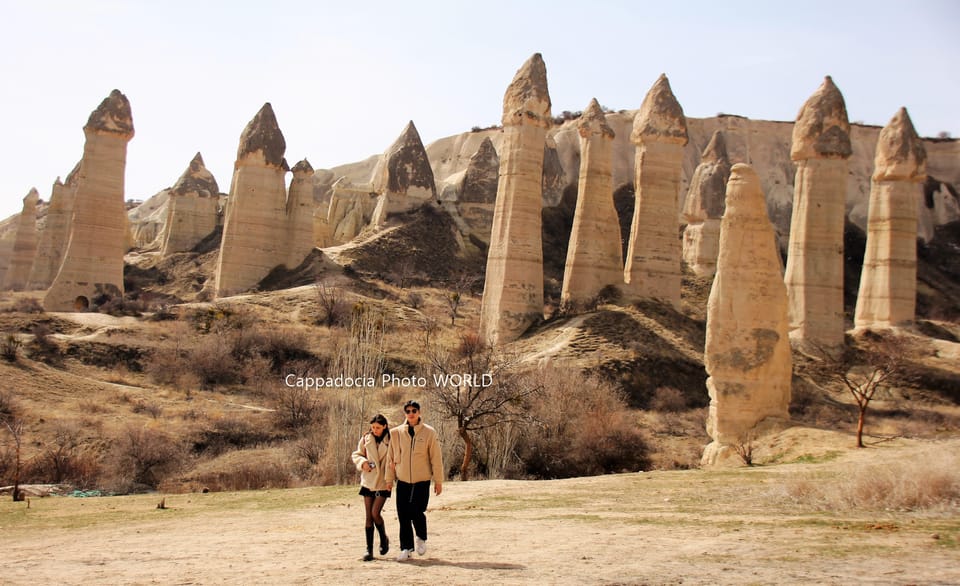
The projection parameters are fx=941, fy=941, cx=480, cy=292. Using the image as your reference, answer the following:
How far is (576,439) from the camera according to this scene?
17.6 m

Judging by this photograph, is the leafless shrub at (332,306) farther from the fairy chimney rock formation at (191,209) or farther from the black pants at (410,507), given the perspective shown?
the black pants at (410,507)

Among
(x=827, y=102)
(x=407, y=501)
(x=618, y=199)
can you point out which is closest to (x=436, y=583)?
(x=407, y=501)

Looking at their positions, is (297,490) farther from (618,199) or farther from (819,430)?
(618,199)

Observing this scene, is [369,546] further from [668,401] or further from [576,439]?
[668,401]

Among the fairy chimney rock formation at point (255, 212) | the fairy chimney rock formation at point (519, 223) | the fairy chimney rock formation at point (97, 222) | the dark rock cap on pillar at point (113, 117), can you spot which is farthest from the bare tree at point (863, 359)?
the dark rock cap on pillar at point (113, 117)

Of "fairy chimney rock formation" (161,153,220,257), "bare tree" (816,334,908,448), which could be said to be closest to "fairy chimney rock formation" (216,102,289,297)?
"fairy chimney rock formation" (161,153,220,257)

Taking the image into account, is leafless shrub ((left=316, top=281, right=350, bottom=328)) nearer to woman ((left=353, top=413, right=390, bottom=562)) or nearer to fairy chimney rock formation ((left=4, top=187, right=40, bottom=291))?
fairy chimney rock formation ((left=4, top=187, right=40, bottom=291))

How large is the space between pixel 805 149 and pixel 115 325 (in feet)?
66.9

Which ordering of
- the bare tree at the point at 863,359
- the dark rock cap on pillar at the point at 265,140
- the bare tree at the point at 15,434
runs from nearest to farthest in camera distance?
the bare tree at the point at 15,434 → the bare tree at the point at 863,359 → the dark rock cap on pillar at the point at 265,140

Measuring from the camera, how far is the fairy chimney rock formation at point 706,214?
39.9 m

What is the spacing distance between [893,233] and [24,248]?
37468mm

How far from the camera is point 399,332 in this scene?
2823cm

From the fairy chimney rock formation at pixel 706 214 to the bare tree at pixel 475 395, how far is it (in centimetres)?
2215

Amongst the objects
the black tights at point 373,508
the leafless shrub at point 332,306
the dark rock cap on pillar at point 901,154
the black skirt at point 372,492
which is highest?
the dark rock cap on pillar at point 901,154
